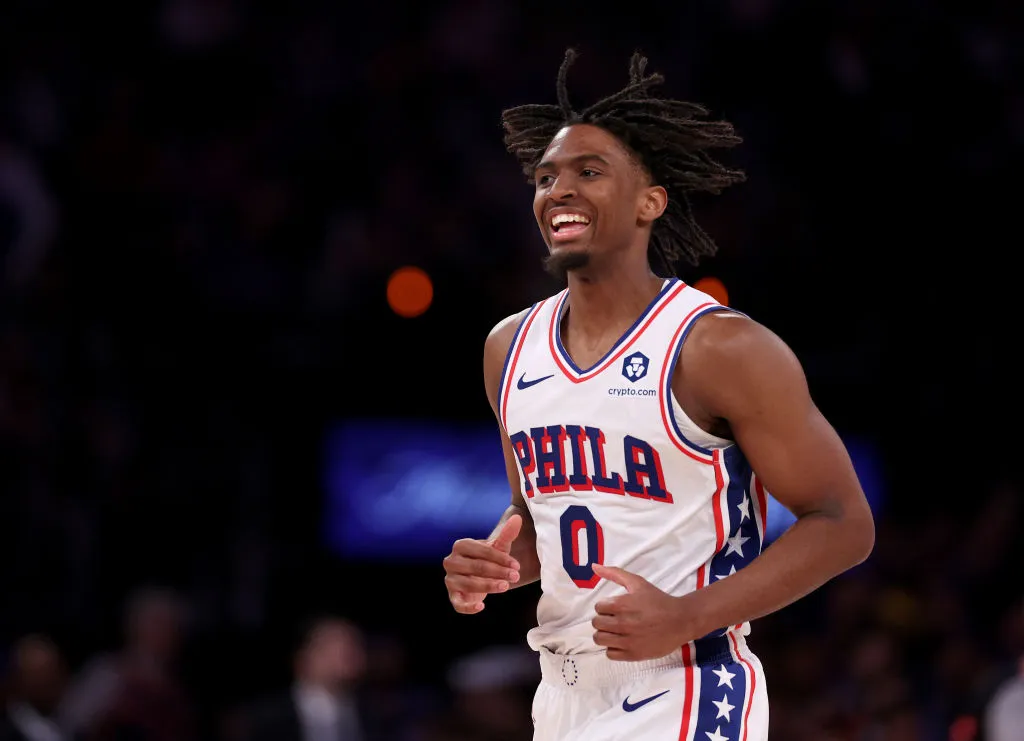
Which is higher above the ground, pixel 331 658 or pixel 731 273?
pixel 731 273

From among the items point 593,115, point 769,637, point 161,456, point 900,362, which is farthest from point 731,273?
point 593,115

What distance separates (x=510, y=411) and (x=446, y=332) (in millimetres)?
5330

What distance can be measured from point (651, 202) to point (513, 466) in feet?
2.60

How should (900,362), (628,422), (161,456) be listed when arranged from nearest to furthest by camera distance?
(628,422), (161,456), (900,362)

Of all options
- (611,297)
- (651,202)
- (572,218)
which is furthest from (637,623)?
(651,202)

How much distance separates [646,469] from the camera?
331 cm

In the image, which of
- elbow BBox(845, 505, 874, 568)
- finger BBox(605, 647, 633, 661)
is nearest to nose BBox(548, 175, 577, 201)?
elbow BBox(845, 505, 874, 568)

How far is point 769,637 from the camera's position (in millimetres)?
8594

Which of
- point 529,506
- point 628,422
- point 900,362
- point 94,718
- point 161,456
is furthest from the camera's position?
point 900,362

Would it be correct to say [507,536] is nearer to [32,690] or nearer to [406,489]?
[32,690]

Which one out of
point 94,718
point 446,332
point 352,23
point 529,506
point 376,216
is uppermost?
point 352,23

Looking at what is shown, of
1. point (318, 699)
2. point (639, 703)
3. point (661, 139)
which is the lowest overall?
point (318, 699)

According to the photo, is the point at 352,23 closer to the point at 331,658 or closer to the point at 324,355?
the point at 324,355

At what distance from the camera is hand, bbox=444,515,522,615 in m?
3.25
